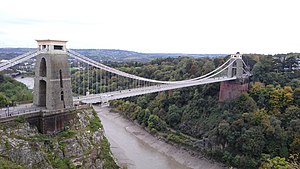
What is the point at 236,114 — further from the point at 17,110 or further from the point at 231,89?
the point at 17,110

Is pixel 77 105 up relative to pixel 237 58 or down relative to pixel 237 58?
down

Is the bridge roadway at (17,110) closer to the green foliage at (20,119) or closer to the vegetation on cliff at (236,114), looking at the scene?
the green foliage at (20,119)

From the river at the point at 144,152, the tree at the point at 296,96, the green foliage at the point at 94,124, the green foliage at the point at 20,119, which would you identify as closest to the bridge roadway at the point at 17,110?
the green foliage at the point at 20,119

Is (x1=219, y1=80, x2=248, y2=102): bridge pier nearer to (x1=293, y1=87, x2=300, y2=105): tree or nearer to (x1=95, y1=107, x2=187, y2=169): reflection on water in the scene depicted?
(x1=293, y1=87, x2=300, y2=105): tree

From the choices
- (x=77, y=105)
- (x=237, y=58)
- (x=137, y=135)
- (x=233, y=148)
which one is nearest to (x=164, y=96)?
(x=137, y=135)

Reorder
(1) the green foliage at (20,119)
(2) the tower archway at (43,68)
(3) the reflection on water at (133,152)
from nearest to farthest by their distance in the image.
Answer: (1) the green foliage at (20,119), (2) the tower archway at (43,68), (3) the reflection on water at (133,152)

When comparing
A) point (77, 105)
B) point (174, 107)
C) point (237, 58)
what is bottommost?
point (174, 107)

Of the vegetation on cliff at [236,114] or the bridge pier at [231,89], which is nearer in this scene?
the vegetation on cliff at [236,114]

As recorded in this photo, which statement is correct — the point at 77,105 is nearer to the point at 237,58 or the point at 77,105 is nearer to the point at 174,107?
the point at 174,107
